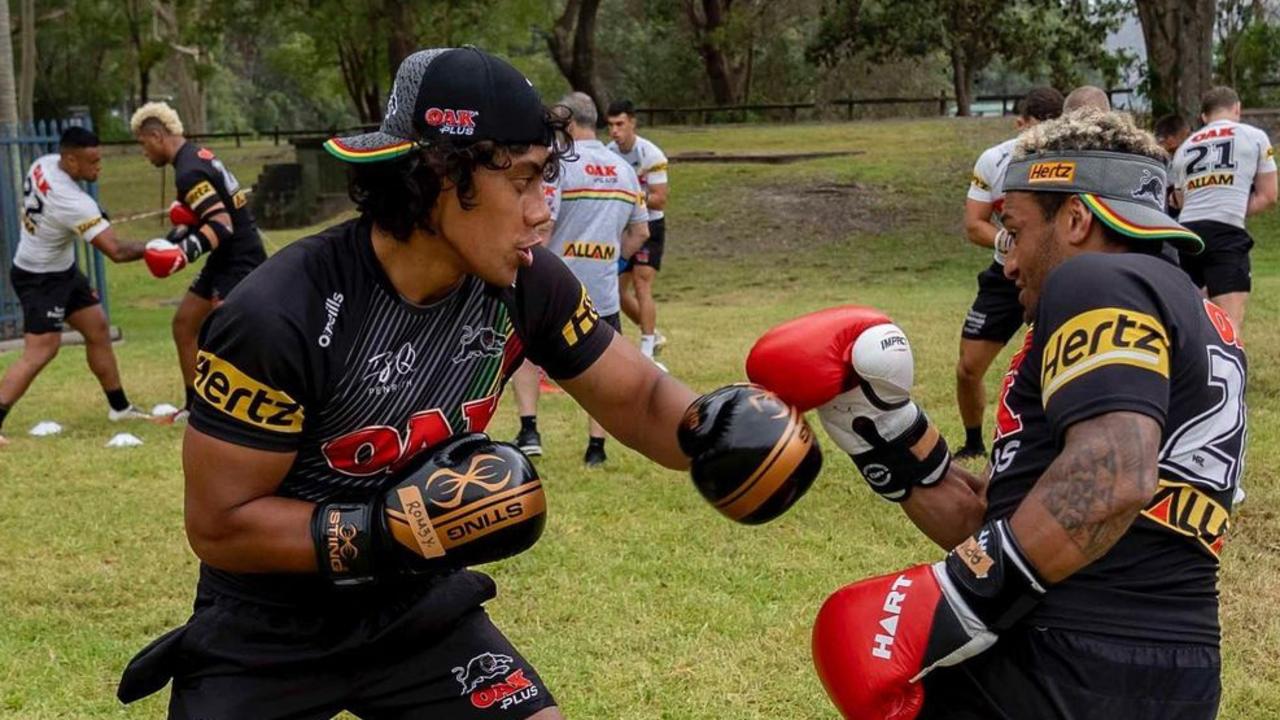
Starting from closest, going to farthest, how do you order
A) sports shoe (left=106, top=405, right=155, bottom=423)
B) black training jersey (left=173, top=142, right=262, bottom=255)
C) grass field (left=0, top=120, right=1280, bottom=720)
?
1. grass field (left=0, top=120, right=1280, bottom=720)
2. black training jersey (left=173, top=142, right=262, bottom=255)
3. sports shoe (left=106, top=405, right=155, bottom=423)

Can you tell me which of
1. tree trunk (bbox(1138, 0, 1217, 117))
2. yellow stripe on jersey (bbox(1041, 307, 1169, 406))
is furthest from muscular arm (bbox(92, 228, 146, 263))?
tree trunk (bbox(1138, 0, 1217, 117))

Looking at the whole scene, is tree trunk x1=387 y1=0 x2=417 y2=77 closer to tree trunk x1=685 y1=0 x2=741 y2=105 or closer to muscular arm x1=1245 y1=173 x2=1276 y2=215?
tree trunk x1=685 y1=0 x2=741 y2=105

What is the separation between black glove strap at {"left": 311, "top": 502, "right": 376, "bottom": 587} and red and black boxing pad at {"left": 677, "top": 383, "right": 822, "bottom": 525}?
0.65 metres

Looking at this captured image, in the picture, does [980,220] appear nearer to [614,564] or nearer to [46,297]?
[614,564]

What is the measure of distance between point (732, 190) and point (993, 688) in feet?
66.9

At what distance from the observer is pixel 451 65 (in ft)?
8.32

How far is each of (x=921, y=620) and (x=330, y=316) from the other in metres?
1.23

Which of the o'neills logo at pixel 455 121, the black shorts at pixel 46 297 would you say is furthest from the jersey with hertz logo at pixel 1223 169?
the black shorts at pixel 46 297

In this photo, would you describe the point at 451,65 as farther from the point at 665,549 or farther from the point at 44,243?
the point at 44,243

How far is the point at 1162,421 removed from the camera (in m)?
2.26

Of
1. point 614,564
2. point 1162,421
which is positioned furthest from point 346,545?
point 614,564

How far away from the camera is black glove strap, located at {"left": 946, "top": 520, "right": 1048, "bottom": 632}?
7.65 ft

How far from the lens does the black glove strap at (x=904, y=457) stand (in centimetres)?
284

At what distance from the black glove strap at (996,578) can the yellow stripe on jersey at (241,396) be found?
1.25 metres
